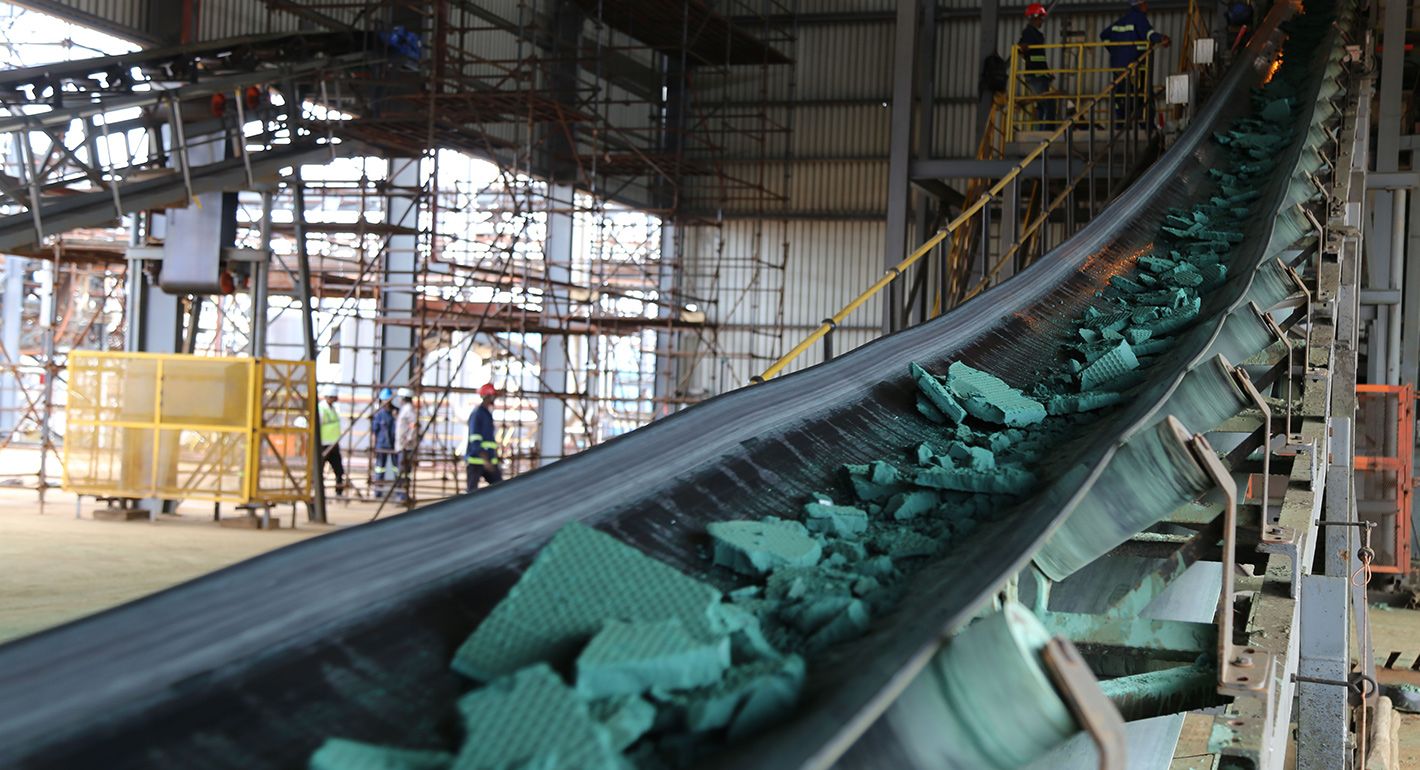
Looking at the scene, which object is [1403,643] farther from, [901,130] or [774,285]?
[774,285]

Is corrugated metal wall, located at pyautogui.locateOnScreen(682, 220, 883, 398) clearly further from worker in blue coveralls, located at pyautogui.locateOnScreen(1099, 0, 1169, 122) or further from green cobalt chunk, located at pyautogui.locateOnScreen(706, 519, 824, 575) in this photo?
green cobalt chunk, located at pyautogui.locateOnScreen(706, 519, 824, 575)

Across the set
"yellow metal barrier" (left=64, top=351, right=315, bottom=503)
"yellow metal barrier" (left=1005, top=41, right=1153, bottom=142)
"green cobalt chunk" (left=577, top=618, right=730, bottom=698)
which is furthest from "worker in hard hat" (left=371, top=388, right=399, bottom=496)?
"green cobalt chunk" (left=577, top=618, right=730, bottom=698)

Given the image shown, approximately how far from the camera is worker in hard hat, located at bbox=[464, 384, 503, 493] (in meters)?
15.0

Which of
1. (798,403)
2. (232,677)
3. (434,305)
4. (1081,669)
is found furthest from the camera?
(434,305)

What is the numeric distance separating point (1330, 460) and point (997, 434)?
10.5ft

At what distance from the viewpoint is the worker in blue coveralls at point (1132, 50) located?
11.9 m

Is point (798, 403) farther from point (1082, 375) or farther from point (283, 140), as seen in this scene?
point (283, 140)

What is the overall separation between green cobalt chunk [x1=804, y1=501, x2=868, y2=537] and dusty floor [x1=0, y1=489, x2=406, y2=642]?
5.60m

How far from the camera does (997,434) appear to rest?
334 cm

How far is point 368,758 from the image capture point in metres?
1.57

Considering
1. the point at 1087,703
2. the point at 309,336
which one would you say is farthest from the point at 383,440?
the point at 1087,703

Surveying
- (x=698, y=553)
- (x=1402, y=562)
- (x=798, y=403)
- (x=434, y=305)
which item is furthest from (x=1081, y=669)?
(x=434, y=305)

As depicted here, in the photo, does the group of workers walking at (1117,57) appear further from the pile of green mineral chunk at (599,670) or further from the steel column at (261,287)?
the pile of green mineral chunk at (599,670)

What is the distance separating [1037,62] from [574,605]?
12861 mm
